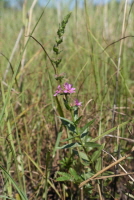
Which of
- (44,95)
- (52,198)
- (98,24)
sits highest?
(98,24)

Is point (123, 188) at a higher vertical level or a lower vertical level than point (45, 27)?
lower

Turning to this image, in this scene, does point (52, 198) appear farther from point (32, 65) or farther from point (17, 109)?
point (32, 65)

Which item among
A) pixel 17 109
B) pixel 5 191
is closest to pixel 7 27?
pixel 17 109

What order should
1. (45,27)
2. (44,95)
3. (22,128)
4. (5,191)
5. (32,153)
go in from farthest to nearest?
(45,27)
(44,95)
(22,128)
(32,153)
(5,191)

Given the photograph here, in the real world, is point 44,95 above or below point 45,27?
below

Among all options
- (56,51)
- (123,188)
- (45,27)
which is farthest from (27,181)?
(45,27)

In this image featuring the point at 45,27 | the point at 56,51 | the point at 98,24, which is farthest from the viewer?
the point at 45,27

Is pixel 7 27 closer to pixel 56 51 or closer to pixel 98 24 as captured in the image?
pixel 98 24

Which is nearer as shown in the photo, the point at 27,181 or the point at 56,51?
the point at 56,51

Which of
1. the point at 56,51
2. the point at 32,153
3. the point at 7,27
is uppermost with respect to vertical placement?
the point at 7,27
